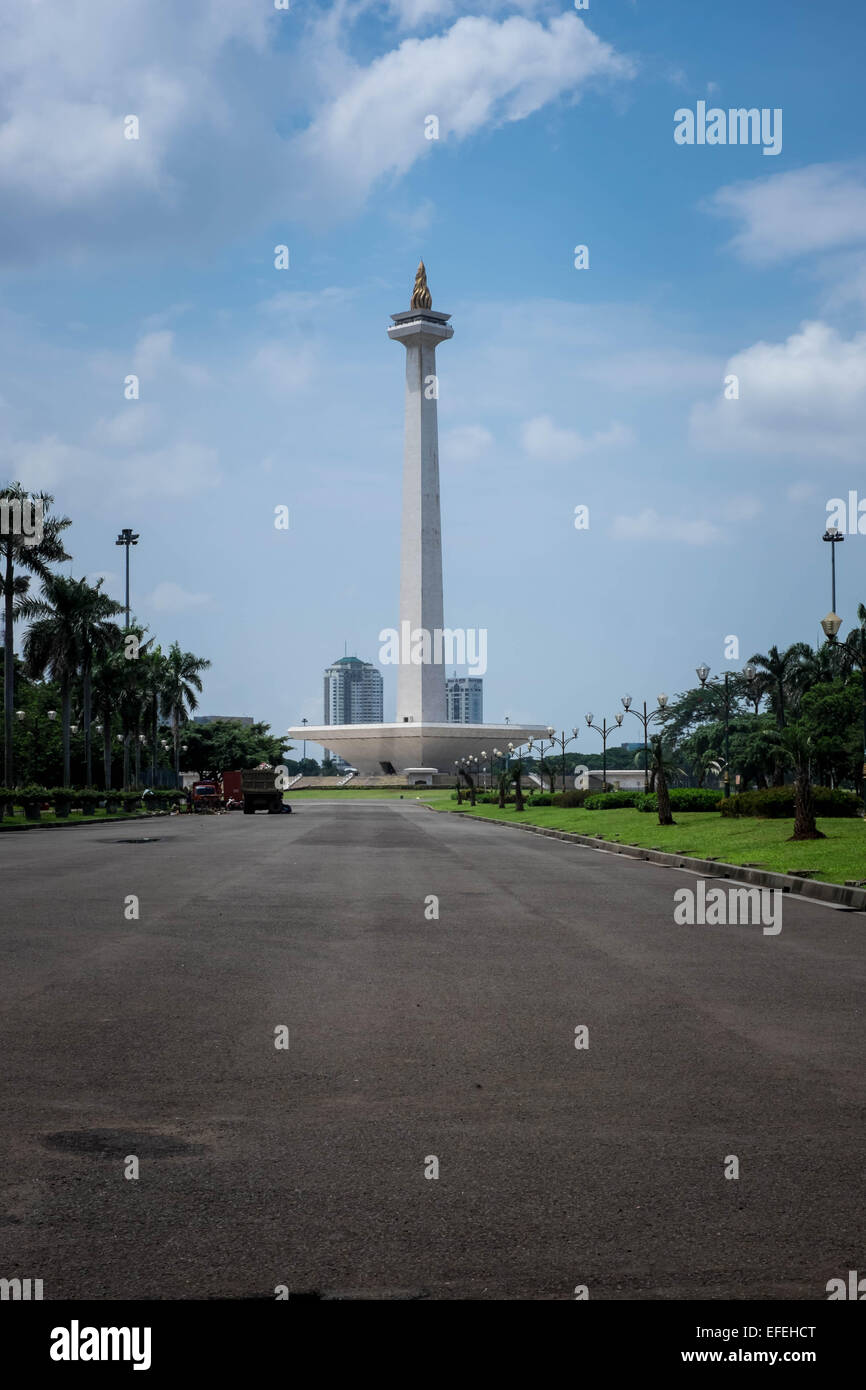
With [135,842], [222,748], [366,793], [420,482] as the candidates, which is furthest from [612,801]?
[222,748]

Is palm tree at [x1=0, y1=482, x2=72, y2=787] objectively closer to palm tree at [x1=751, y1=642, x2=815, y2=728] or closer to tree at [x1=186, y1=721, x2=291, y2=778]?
palm tree at [x1=751, y1=642, x2=815, y2=728]

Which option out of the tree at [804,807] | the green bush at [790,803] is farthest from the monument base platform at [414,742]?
the tree at [804,807]

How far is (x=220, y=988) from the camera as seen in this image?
31.8 ft

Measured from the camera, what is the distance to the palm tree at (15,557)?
51.1 metres

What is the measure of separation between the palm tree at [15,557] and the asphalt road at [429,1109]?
39.3m

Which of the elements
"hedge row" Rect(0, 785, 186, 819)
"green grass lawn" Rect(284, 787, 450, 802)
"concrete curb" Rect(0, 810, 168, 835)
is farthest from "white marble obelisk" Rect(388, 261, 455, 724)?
"concrete curb" Rect(0, 810, 168, 835)

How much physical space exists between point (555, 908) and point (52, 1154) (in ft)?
35.5

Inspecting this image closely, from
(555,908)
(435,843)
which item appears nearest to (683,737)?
(435,843)

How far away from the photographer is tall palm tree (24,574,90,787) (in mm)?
63156

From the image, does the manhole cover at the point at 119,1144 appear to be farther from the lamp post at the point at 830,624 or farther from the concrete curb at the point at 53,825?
the concrete curb at the point at 53,825

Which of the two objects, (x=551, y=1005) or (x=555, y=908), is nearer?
(x=551, y=1005)
